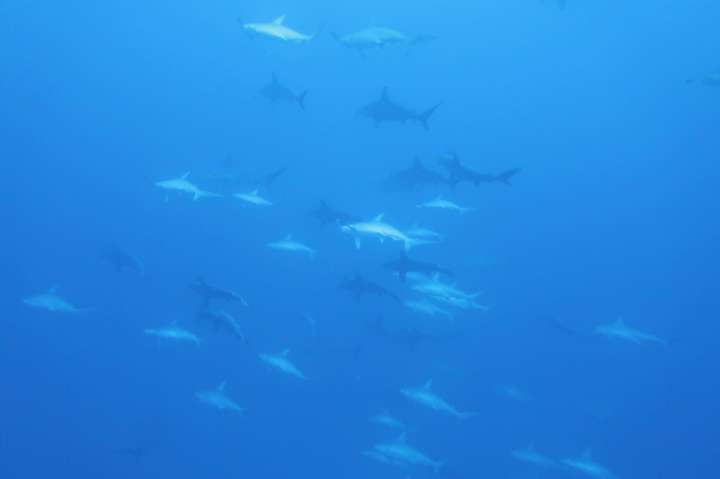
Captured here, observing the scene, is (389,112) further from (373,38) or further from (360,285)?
(360,285)

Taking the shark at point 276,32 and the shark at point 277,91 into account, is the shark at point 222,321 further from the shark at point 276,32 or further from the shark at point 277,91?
the shark at point 277,91

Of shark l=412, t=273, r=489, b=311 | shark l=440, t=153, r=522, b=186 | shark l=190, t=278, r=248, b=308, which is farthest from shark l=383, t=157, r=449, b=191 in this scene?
shark l=190, t=278, r=248, b=308

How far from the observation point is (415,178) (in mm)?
13852

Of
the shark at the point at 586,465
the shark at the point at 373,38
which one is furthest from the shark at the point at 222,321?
the shark at the point at 586,465

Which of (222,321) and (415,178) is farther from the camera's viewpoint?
(415,178)

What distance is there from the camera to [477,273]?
84.0 ft

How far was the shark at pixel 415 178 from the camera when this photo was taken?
1350 cm

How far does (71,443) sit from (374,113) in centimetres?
1053

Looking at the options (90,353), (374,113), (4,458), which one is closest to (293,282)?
(90,353)

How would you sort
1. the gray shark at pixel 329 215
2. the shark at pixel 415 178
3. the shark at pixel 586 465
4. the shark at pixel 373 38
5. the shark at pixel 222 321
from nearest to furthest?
the shark at pixel 222 321 → the gray shark at pixel 329 215 → the shark at pixel 373 38 → the shark at pixel 415 178 → the shark at pixel 586 465

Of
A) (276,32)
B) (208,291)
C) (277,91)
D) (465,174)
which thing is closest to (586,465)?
(465,174)

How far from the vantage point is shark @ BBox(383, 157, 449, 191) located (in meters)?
13.5

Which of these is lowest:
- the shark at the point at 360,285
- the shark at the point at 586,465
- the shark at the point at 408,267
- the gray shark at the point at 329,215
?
the shark at the point at 586,465

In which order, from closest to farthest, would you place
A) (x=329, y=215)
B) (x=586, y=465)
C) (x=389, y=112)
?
(x=329, y=215) → (x=389, y=112) → (x=586, y=465)
